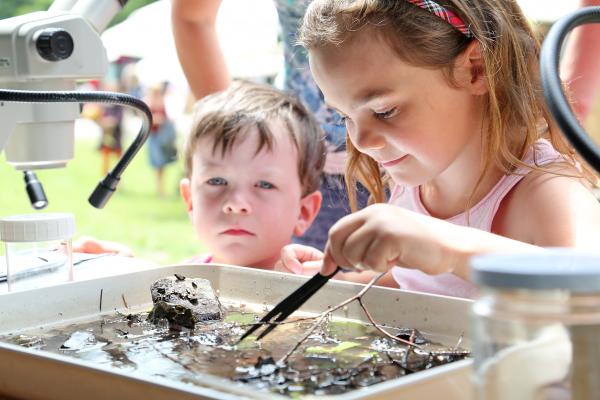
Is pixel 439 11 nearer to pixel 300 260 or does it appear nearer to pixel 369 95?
pixel 369 95

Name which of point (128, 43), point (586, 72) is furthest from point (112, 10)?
point (128, 43)

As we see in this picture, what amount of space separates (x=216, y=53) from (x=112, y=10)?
0.73 meters

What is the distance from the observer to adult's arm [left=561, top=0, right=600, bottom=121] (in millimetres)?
1652

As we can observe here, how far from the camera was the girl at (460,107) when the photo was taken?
130cm

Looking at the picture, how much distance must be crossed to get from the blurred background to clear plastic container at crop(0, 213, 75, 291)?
3.22m

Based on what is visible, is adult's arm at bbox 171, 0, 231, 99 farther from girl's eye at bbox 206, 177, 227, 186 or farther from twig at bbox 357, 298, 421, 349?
twig at bbox 357, 298, 421, 349

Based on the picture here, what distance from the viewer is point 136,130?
564 cm

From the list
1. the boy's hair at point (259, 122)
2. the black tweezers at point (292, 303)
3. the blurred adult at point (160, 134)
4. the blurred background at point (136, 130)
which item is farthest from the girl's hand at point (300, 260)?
the blurred adult at point (160, 134)

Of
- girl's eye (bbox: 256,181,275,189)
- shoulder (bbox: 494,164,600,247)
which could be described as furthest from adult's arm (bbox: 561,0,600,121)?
girl's eye (bbox: 256,181,275,189)

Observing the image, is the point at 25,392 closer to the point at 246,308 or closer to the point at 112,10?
the point at 246,308

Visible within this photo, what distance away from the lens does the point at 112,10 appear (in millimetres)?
1298

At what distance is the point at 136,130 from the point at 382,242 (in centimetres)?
489

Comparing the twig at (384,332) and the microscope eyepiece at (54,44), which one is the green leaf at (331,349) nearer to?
the twig at (384,332)

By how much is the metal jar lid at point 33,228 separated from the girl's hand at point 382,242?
0.57 m
